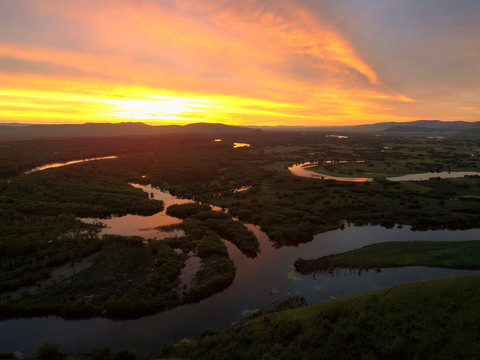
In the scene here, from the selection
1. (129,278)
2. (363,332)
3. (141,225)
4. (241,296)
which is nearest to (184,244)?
(129,278)

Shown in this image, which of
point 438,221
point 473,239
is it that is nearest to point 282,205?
point 438,221

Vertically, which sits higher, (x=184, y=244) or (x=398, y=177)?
(x=398, y=177)

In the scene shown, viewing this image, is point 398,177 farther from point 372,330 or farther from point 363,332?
point 363,332

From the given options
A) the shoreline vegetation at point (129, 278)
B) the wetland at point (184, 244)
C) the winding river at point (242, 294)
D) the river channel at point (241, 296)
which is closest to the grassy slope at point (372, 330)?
the winding river at point (242, 294)

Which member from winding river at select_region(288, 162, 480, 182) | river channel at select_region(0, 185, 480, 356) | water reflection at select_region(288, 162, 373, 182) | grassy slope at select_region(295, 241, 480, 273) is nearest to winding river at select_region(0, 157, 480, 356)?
river channel at select_region(0, 185, 480, 356)

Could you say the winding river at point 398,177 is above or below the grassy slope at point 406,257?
above

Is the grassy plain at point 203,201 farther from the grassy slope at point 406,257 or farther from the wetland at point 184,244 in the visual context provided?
the grassy slope at point 406,257
